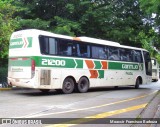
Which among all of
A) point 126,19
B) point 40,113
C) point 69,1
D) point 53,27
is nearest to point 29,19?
point 53,27

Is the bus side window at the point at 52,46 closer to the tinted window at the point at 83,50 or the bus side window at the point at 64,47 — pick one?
the bus side window at the point at 64,47

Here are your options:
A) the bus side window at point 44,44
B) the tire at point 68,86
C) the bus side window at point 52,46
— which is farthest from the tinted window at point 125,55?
the bus side window at point 44,44

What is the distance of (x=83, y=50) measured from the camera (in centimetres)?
1947

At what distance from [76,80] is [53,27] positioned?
7674 millimetres

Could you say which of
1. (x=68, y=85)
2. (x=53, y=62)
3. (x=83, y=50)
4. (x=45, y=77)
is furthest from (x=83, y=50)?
(x=45, y=77)

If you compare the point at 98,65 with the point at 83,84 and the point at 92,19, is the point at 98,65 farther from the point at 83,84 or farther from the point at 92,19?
the point at 92,19

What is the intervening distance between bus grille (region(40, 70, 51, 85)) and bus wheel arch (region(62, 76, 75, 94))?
4.43ft

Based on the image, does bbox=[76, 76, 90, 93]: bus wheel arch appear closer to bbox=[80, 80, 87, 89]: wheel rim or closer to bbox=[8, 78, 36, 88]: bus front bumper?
bbox=[80, 80, 87, 89]: wheel rim

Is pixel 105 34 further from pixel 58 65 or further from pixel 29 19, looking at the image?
pixel 58 65

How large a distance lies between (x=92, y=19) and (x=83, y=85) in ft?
29.0

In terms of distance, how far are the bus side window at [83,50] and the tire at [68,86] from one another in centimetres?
166

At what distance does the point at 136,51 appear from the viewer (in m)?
24.8

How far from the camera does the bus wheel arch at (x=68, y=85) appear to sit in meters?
18.1

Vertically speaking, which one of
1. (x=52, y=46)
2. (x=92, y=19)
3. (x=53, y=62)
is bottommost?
(x=53, y=62)
